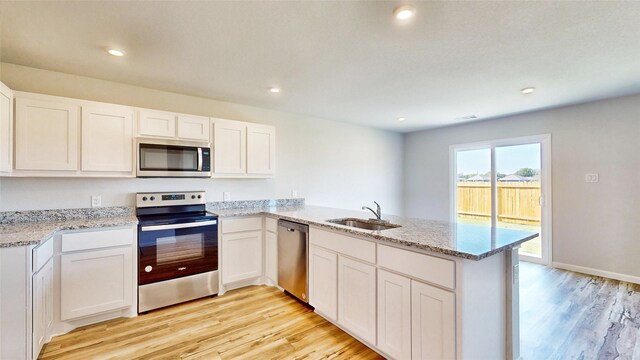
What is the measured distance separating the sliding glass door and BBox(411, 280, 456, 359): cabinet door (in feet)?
12.4

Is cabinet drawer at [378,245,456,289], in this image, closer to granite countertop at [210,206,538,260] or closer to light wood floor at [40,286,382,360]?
granite countertop at [210,206,538,260]

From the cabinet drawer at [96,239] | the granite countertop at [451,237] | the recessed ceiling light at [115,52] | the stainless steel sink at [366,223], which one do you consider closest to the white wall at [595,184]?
the granite countertop at [451,237]

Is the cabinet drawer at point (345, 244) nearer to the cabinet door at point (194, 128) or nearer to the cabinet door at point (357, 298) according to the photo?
the cabinet door at point (357, 298)

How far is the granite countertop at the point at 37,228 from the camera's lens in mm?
1823

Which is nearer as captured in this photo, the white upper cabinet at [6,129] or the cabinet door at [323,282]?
the white upper cabinet at [6,129]

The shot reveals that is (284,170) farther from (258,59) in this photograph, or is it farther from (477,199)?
(477,199)

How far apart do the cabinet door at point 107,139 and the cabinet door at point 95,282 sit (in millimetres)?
835

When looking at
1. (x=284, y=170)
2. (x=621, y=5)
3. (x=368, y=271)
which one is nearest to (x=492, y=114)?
(x=621, y=5)

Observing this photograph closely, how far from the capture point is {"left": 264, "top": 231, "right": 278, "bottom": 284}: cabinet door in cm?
322

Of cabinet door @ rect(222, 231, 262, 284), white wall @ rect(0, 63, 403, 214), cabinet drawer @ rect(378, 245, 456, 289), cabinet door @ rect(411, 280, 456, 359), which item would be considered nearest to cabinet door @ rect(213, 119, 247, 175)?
white wall @ rect(0, 63, 403, 214)

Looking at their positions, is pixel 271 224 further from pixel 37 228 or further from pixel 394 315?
pixel 37 228

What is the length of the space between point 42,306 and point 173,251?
96 centimetres

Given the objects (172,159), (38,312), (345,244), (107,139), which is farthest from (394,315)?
(107,139)

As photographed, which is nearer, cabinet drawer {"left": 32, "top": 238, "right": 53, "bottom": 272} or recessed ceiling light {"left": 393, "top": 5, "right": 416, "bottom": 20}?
recessed ceiling light {"left": 393, "top": 5, "right": 416, "bottom": 20}
